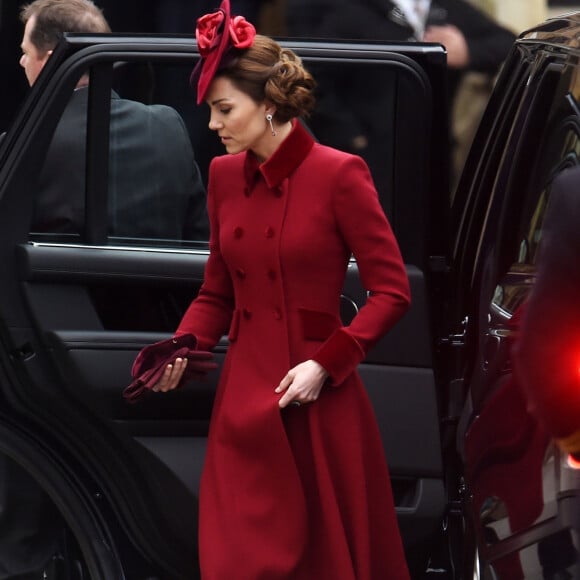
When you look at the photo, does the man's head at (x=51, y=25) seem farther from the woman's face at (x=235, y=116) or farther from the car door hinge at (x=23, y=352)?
the woman's face at (x=235, y=116)

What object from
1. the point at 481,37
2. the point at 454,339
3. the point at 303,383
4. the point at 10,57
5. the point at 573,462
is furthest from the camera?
the point at 10,57

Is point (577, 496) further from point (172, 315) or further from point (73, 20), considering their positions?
point (73, 20)

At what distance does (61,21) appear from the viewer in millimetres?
4984

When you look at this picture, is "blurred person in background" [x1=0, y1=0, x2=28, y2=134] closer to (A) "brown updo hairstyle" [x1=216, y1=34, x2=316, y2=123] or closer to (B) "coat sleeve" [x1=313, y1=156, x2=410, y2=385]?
(A) "brown updo hairstyle" [x1=216, y1=34, x2=316, y2=123]

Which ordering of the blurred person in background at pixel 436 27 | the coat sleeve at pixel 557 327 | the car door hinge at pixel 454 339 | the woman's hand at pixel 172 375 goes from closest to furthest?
1. the coat sleeve at pixel 557 327
2. the woman's hand at pixel 172 375
3. the car door hinge at pixel 454 339
4. the blurred person in background at pixel 436 27

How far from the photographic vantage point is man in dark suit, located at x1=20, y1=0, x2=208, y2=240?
403 cm

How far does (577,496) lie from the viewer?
2.72m

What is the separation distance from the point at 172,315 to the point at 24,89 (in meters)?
3.63

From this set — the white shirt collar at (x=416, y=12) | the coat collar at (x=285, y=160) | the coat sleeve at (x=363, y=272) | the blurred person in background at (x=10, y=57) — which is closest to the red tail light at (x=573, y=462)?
the coat sleeve at (x=363, y=272)

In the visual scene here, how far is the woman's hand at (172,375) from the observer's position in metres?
3.59

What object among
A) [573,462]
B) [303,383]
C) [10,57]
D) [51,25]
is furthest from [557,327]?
[10,57]

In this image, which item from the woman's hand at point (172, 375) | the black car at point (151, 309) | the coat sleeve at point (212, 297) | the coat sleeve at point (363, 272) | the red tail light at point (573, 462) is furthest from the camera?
the black car at point (151, 309)

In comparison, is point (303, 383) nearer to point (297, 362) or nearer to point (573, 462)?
point (297, 362)

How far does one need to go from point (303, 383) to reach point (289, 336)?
13 cm
